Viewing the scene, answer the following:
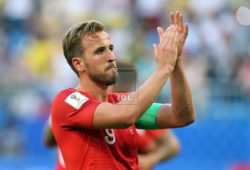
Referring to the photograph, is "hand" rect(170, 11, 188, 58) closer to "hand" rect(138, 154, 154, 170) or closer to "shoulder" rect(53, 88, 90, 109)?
"shoulder" rect(53, 88, 90, 109)

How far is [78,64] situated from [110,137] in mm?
571

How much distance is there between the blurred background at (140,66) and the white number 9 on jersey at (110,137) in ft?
19.4

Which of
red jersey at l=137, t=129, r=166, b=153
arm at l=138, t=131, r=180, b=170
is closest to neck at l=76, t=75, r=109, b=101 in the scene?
arm at l=138, t=131, r=180, b=170

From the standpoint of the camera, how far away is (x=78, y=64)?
5.54 metres

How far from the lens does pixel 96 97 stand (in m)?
5.54

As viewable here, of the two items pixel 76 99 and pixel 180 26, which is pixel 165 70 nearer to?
pixel 180 26

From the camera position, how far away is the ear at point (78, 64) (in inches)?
217

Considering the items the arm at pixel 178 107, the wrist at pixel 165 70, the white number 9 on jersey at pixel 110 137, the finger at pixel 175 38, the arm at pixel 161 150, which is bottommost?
the arm at pixel 161 150

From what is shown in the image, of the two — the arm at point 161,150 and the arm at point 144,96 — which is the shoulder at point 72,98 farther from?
the arm at point 161,150

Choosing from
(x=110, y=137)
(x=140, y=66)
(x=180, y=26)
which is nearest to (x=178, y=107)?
(x=110, y=137)

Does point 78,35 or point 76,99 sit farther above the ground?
point 78,35

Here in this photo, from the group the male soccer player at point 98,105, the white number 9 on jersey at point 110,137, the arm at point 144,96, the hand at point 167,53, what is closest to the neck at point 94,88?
the male soccer player at point 98,105

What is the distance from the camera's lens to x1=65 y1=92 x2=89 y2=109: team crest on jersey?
5.33m

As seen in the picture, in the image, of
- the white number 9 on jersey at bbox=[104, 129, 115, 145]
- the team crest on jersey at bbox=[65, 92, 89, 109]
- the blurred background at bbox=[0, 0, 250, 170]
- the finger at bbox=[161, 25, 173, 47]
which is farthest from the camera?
the blurred background at bbox=[0, 0, 250, 170]
